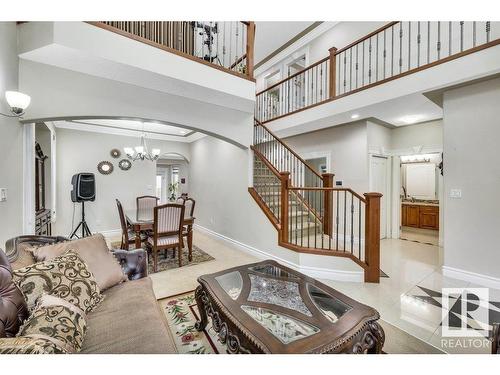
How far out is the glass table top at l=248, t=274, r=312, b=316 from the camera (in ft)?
4.64

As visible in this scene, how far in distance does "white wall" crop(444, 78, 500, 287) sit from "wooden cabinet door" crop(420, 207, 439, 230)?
133 inches

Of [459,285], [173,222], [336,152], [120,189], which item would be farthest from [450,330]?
[120,189]

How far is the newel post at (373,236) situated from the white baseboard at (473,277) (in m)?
1.09

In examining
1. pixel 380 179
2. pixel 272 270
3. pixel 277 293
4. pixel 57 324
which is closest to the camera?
pixel 57 324

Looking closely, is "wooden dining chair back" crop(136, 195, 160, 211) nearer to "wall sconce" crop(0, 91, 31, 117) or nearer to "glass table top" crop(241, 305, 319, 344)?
"wall sconce" crop(0, 91, 31, 117)

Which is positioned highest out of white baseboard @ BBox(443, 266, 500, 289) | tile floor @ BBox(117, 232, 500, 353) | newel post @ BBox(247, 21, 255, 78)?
newel post @ BBox(247, 21, 255, 78)

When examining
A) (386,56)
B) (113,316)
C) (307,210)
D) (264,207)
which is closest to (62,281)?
(113,316)

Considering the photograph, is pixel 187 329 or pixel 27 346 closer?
pixel 27 346

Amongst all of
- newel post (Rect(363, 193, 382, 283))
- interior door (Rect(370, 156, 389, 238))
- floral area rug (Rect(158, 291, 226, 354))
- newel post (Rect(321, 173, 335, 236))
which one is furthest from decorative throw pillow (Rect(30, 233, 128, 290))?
interior door (Rect(370, 156, 389, 238))

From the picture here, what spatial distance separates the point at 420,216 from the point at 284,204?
506 centimetres

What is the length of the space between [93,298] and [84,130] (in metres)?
4.87

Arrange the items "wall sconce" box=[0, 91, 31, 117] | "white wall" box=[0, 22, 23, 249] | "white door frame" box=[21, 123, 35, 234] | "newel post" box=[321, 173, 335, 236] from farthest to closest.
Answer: "newel post" box=[321, 173, 335, 236] < "white door frame" box=[21, 123, 35, 234] < "white wall" box=[0, 22, 23, 249] < "wall sconce" box=[0, 91, 31, 117]

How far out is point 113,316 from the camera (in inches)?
54.5

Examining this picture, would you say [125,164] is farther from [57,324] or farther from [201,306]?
[57,324]
